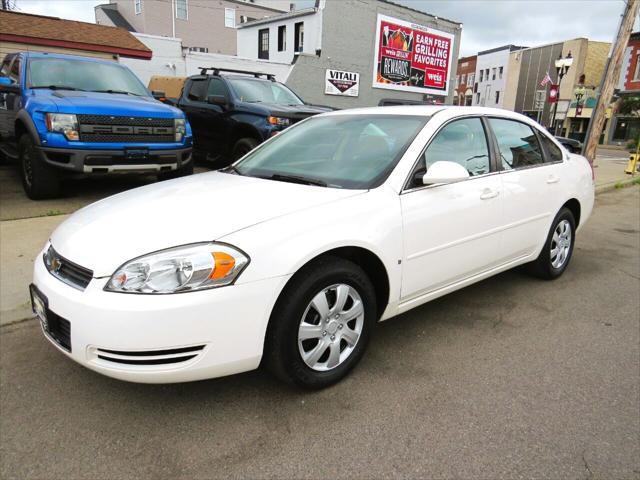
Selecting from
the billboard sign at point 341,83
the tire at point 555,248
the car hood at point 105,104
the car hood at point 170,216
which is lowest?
the tire at point 555,248

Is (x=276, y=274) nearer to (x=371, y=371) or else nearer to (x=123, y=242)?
(x=123, y=242)

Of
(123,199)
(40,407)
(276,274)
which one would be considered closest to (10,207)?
(123,199)

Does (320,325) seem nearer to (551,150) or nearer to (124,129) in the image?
(551,150)

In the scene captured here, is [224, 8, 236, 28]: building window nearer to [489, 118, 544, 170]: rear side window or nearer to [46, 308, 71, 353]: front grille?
[489, 118, 544, 170]: rear side window

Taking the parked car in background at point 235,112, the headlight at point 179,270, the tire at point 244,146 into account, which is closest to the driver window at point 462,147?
the headlight at point 179,270

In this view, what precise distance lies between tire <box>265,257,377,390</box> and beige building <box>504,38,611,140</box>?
4377cm

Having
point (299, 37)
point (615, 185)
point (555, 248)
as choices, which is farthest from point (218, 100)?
point (299, 37)

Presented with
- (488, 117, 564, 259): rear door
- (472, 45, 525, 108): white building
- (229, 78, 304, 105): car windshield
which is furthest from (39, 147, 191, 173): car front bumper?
(472, 45, 525, 108): white building

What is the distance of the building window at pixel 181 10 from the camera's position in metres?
38.4

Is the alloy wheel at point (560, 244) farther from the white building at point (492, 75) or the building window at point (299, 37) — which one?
the white building at point (492, 75)

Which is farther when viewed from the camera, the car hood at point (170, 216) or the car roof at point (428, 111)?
the car roof at point (428, 111)

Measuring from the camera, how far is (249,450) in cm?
226

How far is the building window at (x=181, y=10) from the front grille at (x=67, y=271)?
4128 cm

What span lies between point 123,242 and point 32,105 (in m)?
4.72
